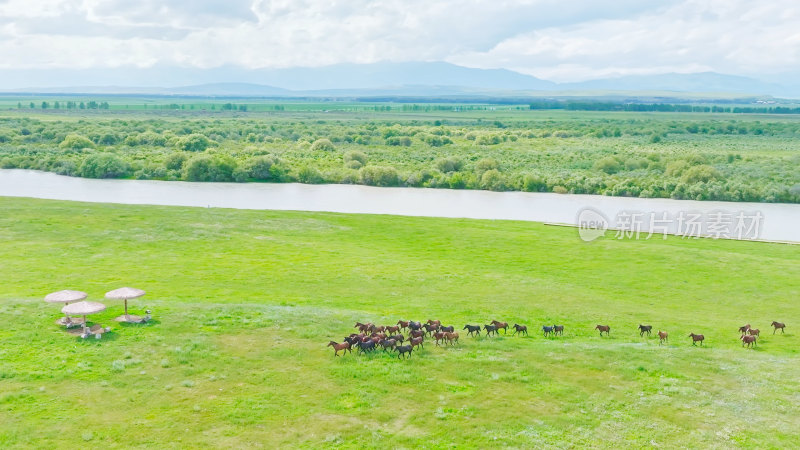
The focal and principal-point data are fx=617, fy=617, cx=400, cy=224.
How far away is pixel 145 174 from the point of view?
10050cm

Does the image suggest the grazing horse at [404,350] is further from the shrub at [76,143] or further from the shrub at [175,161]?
the shrub at [76,143]

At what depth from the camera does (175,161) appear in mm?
103562

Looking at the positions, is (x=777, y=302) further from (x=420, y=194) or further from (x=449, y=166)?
(x=449, y=166)

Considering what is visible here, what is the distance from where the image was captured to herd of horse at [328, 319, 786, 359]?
77.2ft

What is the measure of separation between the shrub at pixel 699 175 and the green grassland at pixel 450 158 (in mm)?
164

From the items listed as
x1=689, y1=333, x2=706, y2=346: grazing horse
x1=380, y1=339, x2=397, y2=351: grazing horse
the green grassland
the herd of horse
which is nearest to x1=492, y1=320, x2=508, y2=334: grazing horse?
the herd of horse

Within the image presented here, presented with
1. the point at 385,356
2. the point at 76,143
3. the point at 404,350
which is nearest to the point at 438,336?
the point at 404,350

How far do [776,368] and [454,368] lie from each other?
12.3 m

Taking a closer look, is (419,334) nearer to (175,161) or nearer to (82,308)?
(82,308)

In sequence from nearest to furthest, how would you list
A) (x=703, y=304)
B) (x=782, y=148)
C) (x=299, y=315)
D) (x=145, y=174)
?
1. (x=299, y=315)
2. (x=703, y=304)
3. (x=145, y=174)
4. (x=782, y=148)

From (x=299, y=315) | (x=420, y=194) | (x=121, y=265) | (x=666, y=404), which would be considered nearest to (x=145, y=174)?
(x=420, y=194)

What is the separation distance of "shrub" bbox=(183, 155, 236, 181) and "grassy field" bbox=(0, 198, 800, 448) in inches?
2045

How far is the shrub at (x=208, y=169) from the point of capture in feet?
322

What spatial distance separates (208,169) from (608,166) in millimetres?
65854
